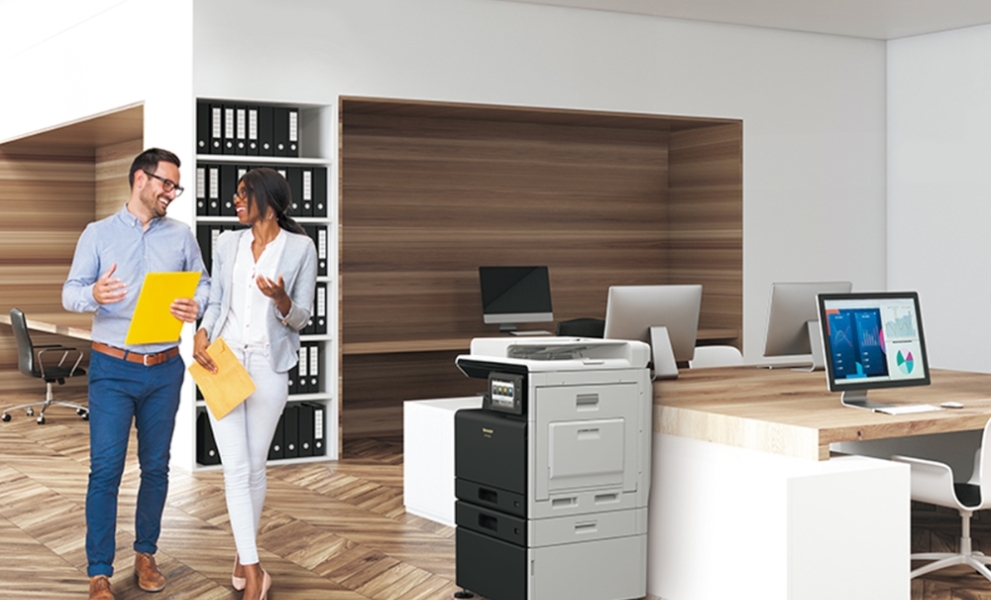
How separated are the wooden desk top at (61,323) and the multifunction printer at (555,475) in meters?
4.38

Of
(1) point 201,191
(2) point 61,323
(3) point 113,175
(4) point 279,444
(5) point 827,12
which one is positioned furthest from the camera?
(3) point 113,175

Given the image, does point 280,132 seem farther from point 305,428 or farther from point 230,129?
point 305,428

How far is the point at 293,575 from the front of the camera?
177 inches

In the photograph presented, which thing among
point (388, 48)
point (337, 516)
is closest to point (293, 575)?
point (337, 516)

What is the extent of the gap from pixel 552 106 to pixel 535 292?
130cm

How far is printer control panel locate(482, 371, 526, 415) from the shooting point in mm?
3852

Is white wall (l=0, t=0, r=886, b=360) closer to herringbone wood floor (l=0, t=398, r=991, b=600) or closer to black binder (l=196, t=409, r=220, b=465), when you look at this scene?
black binder (l=196, t=409, r=220, b=465)

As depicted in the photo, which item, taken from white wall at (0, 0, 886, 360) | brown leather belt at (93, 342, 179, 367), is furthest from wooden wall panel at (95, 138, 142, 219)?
brown leather belt at (93, 342, 179, 367)

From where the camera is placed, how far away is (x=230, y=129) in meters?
6.63

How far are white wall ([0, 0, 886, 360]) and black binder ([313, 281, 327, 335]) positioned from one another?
2.82 feet

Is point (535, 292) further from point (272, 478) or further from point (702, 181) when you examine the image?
point (272, 478)

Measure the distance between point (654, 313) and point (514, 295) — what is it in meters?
3.14

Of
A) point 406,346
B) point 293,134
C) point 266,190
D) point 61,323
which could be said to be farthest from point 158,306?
point 61,323

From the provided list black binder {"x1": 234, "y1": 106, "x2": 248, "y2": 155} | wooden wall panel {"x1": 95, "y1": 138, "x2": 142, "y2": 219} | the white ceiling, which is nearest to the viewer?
black binder {"x1": 234, "y1": 106, "x2": 248, "y2": 155}
